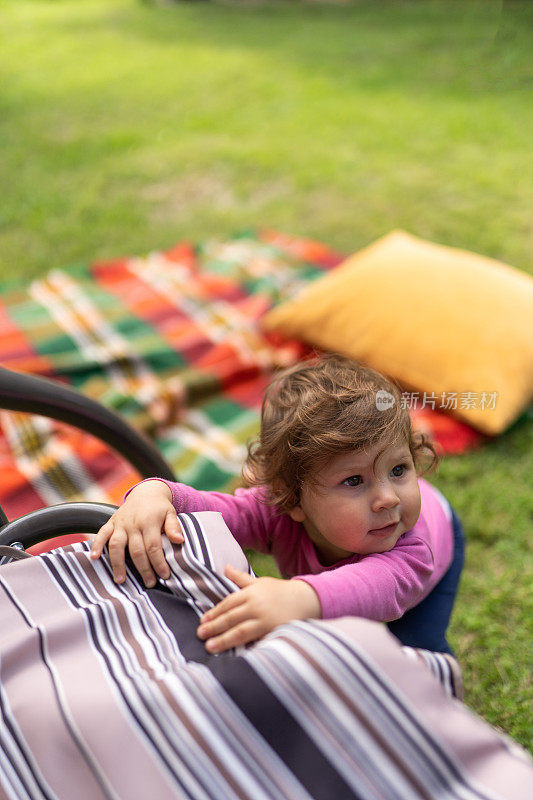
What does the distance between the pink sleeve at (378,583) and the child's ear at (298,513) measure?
0.12 m

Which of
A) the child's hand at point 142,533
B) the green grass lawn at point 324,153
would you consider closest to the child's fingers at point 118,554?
the child's hand at point 142,533

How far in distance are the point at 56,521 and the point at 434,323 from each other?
63.6 inches

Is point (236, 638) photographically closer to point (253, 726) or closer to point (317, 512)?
point (253, 726)

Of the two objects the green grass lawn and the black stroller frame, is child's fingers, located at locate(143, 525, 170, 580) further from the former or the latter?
the green grass lawn

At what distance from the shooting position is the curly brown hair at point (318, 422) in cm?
98

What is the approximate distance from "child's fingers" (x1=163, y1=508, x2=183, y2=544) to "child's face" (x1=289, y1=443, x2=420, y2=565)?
0.67 ft

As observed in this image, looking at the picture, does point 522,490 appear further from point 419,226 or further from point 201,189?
point 201,189

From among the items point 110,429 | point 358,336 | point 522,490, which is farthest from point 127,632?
point 358,336

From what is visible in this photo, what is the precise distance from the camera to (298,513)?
1076 mm

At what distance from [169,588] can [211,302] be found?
6.64 feet

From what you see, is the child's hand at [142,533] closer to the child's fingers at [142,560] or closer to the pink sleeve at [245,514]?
the child's fingers at [142,560]

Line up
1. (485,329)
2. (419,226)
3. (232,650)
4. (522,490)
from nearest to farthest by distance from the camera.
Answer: (232,650) → (522,490) → (485,329) → (419,226)

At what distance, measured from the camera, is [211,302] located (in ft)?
9.12

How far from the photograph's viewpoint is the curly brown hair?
975mm
